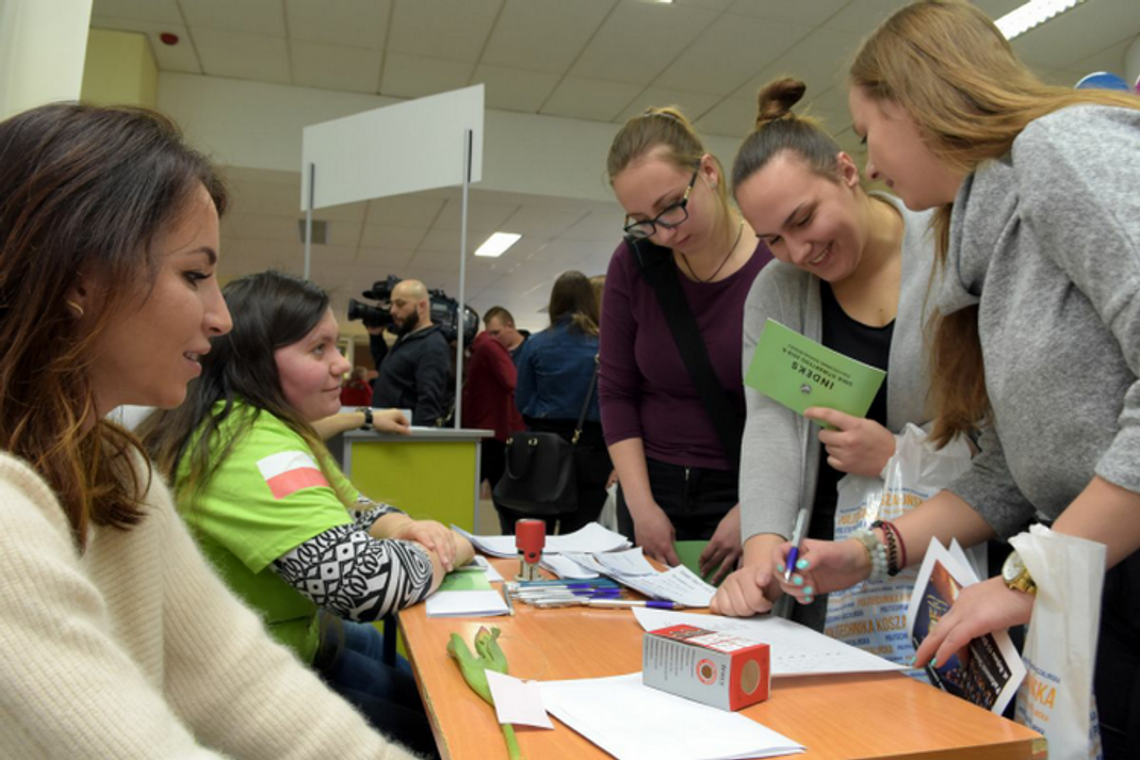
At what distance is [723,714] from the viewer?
2.48 ft

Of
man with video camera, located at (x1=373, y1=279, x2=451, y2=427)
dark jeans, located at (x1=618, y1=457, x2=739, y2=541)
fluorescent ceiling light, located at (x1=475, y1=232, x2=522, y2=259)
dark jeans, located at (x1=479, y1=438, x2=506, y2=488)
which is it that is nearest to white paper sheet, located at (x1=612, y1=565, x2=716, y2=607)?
dark jeans, located at (x1=618, y1=457, x2=739, y2=541)

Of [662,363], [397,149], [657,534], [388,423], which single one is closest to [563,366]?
[388,423]

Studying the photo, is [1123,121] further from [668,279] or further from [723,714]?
[668,279]

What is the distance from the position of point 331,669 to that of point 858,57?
1194mm

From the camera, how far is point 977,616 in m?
0.79

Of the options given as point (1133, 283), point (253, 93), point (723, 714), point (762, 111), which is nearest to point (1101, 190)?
point (1133, 283)

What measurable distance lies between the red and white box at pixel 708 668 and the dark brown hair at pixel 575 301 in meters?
2.36

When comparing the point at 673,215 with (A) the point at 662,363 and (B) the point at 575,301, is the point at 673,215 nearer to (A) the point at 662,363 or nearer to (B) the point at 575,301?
(A) the point at 662,363

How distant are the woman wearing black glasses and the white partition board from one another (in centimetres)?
141

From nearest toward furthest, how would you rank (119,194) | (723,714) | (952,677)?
1. (119,194)
2. (723,714)
3. (952,677)

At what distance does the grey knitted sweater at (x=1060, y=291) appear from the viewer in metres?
0.72

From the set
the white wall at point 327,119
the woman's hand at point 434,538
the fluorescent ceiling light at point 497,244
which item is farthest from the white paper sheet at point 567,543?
the fluorescent ceiling light at point 497,244

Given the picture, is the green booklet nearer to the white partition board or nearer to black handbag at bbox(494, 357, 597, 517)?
black handbag at bbox(494, 357, 597, 517)

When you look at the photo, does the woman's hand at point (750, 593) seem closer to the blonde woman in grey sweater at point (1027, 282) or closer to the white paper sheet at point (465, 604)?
the blonde woman in grey sweater at point (1027, 282)
